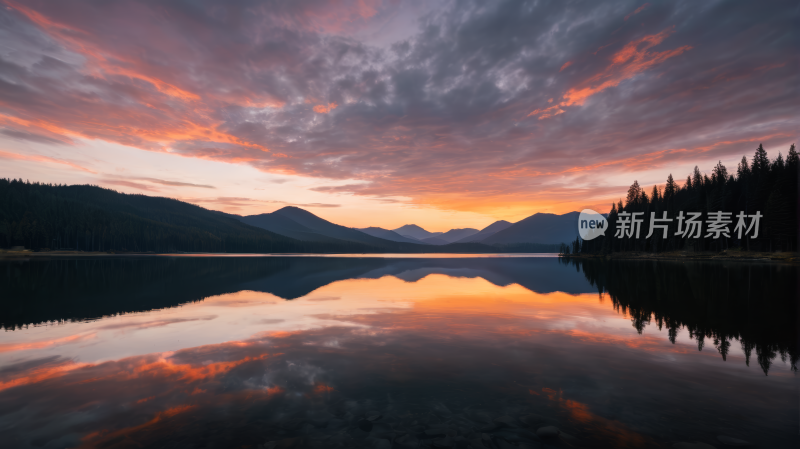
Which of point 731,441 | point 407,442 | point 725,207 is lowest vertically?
point 407,442

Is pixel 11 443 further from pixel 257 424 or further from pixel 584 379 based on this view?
pixel 584 379

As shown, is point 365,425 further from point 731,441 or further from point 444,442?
point 731,441

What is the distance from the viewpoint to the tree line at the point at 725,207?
9562 cm

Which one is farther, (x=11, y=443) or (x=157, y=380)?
(x=157, y=380)

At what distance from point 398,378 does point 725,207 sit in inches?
5889

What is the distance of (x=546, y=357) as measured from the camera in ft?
48.4

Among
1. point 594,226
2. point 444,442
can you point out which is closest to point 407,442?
point 444,442

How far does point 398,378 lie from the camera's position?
12.2 meters

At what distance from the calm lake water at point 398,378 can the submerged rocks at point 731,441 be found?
0.15 ft

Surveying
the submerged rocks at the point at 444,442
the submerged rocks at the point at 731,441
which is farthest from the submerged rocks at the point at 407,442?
the submerged rocks at the point at 731,441

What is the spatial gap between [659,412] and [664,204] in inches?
6494

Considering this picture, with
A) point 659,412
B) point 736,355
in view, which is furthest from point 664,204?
point 659,412

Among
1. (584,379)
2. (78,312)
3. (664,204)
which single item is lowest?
(78,312)

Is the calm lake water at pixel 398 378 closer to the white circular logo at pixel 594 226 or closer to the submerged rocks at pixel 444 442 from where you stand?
the submerged rocks at pixel 444 442
